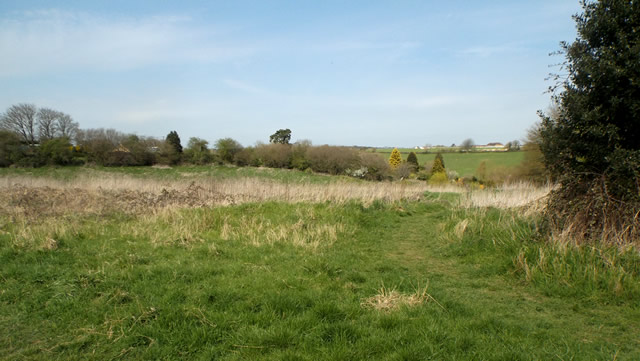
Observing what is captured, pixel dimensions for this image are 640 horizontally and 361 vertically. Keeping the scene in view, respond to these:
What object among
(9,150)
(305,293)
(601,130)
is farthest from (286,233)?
(9,150)

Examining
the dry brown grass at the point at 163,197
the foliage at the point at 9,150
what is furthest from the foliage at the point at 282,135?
the dry brown grass at the point at 163,197

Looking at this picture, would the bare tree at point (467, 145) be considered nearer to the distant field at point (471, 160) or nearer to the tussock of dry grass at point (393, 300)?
the distant field at point (471, 160)

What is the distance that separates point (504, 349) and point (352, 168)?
31.8 m

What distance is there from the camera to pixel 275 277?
4551 mm

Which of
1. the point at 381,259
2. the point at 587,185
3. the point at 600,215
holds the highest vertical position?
the point at 587,185

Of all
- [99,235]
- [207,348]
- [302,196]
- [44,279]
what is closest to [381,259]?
[207,348]

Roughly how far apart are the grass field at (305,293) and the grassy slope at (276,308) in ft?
0.06

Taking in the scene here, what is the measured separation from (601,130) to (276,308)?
5742mm

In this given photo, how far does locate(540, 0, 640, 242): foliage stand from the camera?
5.26m

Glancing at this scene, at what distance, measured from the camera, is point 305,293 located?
4.00 m

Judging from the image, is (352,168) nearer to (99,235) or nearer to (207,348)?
(99,235)

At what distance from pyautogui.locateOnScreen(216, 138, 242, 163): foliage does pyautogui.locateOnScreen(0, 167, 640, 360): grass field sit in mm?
32358

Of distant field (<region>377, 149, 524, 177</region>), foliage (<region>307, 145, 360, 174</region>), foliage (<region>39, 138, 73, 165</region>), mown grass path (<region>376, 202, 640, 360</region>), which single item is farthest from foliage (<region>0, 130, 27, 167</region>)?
distant field (<region>377, 149, 524, 177</region>)

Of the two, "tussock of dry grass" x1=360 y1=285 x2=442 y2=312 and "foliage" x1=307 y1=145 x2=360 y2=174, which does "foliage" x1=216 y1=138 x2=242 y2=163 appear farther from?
"tussock of dry grass" x1=360 y1=285 x2=442 y2=312
